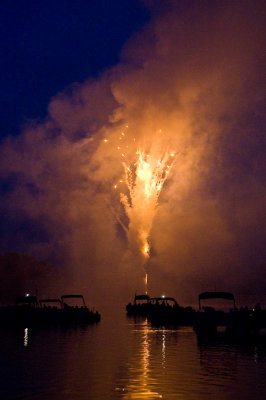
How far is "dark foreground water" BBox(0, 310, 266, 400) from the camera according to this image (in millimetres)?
17984

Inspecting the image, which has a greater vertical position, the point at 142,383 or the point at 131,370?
the point at 131,370

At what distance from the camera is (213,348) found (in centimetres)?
3244

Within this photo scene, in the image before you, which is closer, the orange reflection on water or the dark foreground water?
the orange reflection on water

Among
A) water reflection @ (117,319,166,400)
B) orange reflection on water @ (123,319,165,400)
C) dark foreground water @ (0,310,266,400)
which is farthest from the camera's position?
dark foreground water @ (0,310,266,400)

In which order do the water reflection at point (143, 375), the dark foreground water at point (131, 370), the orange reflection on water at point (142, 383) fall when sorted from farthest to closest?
the dark foreground water at point (131, 370)
the water reflection at point (143, 375)
the orange reflection on water at point (142, 383)

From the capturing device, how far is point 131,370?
22953 mm

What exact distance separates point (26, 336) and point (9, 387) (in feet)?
73.6

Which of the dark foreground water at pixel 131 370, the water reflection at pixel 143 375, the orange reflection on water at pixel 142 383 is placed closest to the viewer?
the orange reflection on water at pixel 142 383

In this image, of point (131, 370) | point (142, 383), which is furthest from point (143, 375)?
point (142, 383)

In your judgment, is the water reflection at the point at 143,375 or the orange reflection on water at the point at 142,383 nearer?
the orange reflection on water at the point at 142,383

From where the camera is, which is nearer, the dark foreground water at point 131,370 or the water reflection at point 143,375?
the water reflection at point 143,375

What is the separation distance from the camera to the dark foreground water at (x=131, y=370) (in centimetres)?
1798

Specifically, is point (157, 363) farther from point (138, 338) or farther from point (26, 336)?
point (26, 336)

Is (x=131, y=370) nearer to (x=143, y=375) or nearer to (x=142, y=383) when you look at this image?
(x=143, y=375)
